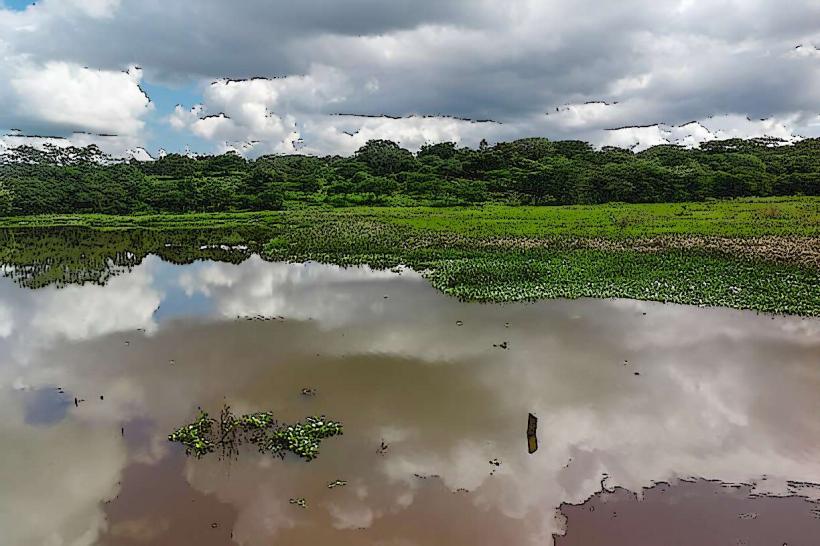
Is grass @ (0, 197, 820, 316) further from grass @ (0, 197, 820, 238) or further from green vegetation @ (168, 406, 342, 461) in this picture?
green vegetation @ (168, 406, 342, 461)

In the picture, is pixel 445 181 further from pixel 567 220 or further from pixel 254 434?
pixel 254 434

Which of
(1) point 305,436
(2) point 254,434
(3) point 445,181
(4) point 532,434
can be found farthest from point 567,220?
(2) point 254,434

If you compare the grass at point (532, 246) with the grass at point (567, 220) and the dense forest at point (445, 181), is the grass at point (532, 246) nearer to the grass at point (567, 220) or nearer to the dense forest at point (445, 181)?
the grass at point (567, 220)

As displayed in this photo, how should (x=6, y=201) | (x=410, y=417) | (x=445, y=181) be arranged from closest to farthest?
1. (x=410, y=417)
2. (x=6, y=201)
3. (x=445, y=181)

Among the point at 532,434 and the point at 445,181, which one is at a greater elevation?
the point at 445,181

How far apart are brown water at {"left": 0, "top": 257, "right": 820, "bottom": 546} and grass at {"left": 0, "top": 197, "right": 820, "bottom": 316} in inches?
113

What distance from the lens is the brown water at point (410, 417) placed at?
7.74 meters

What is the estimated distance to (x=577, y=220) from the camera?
39.7 metres

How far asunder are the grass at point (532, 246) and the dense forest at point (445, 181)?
7547 millimetres

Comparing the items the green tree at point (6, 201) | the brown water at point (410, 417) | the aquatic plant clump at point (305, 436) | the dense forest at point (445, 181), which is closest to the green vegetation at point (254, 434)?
the aquatic plant clump at point (305, 436)

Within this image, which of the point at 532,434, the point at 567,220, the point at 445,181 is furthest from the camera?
the point at 445,181

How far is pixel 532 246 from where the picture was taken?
97.6 feet

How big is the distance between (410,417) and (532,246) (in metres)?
20.5

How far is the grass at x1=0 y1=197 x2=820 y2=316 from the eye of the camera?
2050cm
